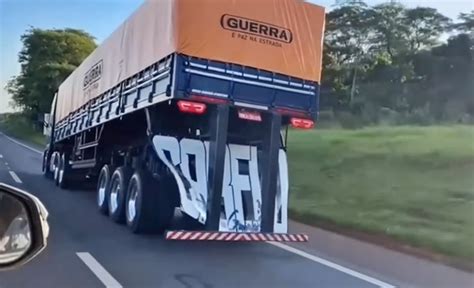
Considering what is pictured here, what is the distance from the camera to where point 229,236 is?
505 centimetres

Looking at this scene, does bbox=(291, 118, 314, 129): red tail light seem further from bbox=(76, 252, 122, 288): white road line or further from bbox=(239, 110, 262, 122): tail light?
bbox=(76, 252, 122, 288): white road line

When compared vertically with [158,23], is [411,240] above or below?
below

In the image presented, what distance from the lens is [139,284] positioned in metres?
4.14

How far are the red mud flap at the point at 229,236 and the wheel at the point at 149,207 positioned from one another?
37cm

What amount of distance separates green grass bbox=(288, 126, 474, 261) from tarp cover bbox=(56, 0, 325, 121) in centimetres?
72

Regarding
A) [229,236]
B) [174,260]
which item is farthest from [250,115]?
[174,260]

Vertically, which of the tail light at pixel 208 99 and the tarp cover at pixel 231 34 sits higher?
the tarp cover at pixel 231 34

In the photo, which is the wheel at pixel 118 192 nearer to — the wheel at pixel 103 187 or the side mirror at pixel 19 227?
the wheel at pixel 103 187

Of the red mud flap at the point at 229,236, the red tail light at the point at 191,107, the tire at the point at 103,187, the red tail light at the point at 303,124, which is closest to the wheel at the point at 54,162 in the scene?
the tire at the point at 103,187

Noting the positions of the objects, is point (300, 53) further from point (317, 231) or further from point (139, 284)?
point (139, 284)

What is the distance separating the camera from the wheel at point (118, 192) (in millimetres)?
5926

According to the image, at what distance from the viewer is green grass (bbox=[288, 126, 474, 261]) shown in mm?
5375

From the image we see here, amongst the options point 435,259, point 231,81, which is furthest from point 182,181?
point 435,259

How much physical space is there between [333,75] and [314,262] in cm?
155
